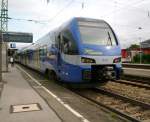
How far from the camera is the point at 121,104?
11203 millimetres

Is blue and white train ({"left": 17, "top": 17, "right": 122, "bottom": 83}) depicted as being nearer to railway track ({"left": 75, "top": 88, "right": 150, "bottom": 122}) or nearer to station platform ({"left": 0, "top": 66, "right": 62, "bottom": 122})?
railway track ({"left": 75, "top": 88, "right": 150, "bottom": 122})

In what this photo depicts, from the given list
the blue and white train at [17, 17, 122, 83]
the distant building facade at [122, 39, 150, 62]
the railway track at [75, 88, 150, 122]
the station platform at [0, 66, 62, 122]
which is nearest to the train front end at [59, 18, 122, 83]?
the blue and white train at [17, 17, 122, 83]

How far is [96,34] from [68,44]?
4.28 ft

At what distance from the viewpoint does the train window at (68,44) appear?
534 inches

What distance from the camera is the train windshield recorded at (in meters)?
13.8

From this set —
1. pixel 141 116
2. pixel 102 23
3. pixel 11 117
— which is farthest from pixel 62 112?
pixel 102 23

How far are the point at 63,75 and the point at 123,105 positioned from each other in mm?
4134

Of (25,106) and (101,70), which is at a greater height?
(101,70)

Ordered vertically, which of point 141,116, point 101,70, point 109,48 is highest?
point 109,48

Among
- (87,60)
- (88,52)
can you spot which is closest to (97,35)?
(88,52)

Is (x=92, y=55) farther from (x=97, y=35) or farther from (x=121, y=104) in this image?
(x=121, y=104)

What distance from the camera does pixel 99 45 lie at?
13.7 m

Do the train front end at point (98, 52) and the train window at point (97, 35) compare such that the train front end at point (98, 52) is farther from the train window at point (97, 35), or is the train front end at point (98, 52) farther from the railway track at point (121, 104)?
the railway track at point (121, 104)

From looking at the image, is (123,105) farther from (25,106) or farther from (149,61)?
(149,61)
